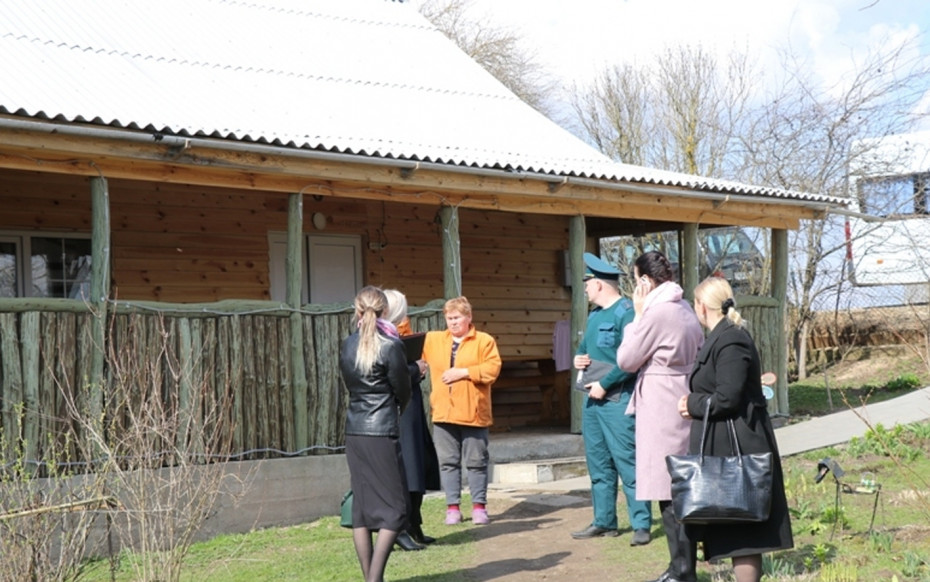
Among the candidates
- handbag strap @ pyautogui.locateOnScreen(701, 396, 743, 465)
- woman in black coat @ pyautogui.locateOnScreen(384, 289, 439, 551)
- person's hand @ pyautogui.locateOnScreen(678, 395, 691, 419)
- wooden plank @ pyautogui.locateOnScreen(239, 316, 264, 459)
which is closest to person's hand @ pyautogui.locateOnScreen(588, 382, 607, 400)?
woman in black coat @ pyautogui.locateOnScreen(384, 289, 439, 551)

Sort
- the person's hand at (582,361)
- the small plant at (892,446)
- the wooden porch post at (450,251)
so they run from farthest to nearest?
1. the wooden porch post at (450,251)
2. the small plant at (892,446)
3. the person's hand at (582,361)

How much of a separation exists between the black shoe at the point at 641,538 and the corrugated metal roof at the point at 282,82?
4.22 meters

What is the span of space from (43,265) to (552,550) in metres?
6.46

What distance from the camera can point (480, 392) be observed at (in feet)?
28.9

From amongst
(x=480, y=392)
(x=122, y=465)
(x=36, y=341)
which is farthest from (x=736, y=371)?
(x=36, y=341)

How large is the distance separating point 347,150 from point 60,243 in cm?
362

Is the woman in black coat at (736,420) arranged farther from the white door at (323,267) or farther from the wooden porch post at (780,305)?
the wooden porch post at (780,305)

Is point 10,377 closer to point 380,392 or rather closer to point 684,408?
point 380,392

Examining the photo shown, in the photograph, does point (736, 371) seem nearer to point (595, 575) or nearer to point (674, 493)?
point (674, 493)

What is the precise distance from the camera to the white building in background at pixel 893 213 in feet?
69.0

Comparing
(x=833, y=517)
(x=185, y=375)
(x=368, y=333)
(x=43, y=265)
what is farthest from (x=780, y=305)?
(x=368, y=333)

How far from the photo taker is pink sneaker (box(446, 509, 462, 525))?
29.2 ft

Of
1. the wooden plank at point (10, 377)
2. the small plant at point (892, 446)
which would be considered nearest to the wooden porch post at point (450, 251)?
the small plant at point (892, 446)

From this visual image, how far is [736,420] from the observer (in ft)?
18.6
